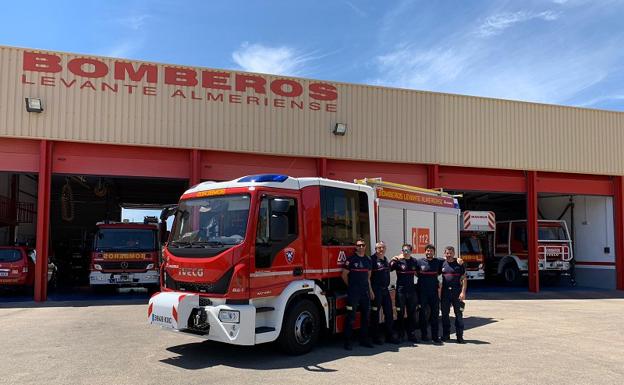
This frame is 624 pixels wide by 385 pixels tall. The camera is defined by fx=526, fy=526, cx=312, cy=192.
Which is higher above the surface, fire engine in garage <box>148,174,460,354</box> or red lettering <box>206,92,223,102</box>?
red lettering <box>206,92,223,102</box>

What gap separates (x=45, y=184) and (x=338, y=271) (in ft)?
32.9

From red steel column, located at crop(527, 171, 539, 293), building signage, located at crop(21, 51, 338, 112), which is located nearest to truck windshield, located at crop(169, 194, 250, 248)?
building signage, located at crop(21, 51, 338, 112)

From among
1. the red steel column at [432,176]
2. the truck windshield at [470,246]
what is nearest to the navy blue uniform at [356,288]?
the red steel column at [432,176]

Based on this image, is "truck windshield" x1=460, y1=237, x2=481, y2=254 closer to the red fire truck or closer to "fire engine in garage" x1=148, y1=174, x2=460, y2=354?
the red fire truck

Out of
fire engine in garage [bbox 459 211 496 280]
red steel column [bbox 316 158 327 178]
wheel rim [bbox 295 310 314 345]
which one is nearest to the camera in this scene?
wheel rim [bbox 295 310 314 345]

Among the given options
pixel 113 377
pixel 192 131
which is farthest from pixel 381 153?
pixel 113 377

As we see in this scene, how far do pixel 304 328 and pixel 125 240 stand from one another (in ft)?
32.0

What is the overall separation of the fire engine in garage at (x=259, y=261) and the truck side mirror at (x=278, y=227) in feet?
0.05

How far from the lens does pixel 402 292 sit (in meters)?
9.48

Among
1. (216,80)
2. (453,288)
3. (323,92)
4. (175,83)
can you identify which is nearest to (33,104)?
(175,83)

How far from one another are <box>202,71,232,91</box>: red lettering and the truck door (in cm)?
905

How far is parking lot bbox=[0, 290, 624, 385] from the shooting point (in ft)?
21.7

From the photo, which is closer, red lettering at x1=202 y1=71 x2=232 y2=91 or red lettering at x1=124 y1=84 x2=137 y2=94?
red lettering at x1=124 y1=84 x2=137 y2=94

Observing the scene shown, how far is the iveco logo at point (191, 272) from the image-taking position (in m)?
7.43
